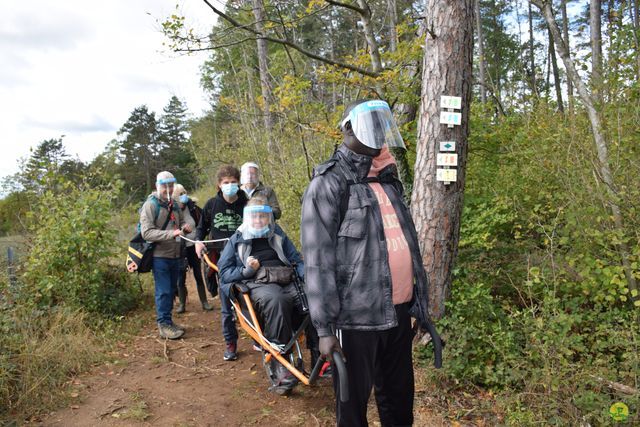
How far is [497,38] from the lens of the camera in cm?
2795

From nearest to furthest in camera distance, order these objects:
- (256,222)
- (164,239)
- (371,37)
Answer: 1. (256,222)
2. (371,37)
3. (164,239)

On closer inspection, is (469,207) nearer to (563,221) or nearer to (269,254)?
(563,221)

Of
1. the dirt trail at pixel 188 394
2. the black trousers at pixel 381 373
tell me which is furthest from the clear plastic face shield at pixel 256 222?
the black trousers at pixel 381 373

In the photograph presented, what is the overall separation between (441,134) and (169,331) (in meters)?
3.84

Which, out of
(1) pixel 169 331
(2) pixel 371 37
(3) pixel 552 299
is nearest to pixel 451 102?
(2) pixel 371 37

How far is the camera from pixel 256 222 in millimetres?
4297

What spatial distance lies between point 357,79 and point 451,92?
1.47 meters

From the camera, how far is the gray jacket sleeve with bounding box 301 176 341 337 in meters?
2.12

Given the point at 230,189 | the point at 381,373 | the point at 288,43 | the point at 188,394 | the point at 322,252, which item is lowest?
the point at 188,394

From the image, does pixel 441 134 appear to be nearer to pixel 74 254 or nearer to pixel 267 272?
pixel 267 272

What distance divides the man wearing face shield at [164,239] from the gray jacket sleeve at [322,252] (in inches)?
134

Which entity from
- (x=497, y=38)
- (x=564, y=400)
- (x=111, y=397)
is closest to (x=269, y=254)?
(x=111, y=397)

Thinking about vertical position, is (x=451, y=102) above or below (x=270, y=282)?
above

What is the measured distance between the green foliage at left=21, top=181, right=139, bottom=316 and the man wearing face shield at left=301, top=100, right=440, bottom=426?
4538 mm
